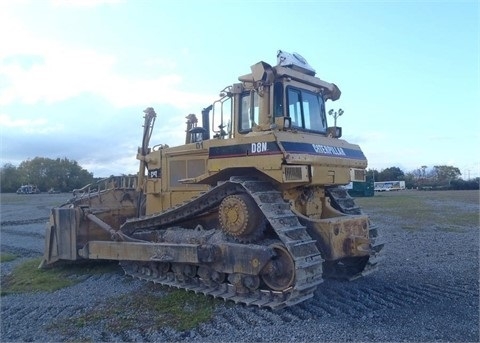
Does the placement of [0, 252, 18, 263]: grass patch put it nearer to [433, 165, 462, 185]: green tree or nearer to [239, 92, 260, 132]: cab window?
[239, 92, 260, 132]: cab window

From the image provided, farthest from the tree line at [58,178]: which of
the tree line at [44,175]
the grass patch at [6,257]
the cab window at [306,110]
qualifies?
the cab window at [306,110]

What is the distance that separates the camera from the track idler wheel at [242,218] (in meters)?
7.37

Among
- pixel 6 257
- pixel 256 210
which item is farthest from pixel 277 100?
pixel 6 257

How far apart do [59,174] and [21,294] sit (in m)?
65.7

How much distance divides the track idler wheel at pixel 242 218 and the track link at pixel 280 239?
0.21m

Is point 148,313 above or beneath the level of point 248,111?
beneath

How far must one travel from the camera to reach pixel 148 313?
22.9 ft

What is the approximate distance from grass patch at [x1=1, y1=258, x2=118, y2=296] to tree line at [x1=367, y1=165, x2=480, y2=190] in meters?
62.3

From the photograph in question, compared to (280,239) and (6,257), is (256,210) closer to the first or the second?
(280,239)

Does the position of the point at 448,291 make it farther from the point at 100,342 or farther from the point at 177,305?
the point at 100,342

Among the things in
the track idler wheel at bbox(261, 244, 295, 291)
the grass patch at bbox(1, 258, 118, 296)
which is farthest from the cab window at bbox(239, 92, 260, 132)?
the grass patch at bbox(1, 258, 118, 296)

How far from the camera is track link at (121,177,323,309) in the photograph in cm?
658

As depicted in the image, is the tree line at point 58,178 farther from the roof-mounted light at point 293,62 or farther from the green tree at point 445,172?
the roof-mounted light at point 293,62

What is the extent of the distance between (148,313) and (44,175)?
228 ft
